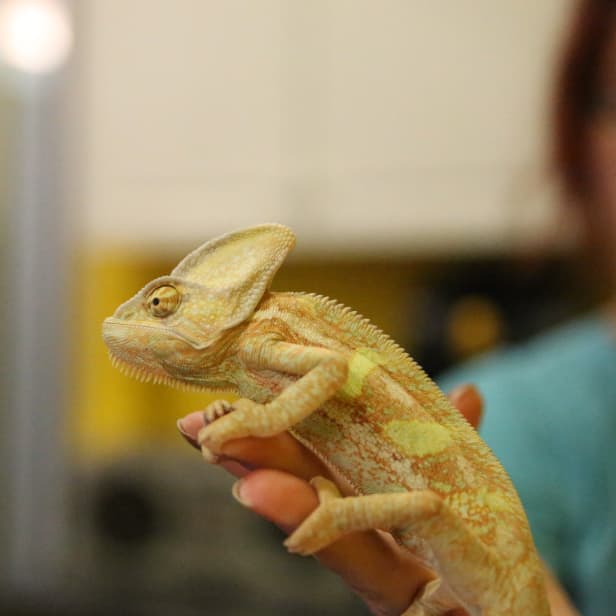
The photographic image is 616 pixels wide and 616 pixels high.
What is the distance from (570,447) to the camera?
1514mm

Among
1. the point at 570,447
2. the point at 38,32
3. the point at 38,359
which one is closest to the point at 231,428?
the point at 570,447

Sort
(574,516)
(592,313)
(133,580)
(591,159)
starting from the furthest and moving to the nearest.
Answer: (592,313) < (133,580) < (591,159) < (574,516)

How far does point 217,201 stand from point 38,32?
88cm

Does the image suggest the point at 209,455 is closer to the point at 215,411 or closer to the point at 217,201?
the point at 215,411

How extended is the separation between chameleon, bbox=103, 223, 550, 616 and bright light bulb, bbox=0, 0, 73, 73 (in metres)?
2.25

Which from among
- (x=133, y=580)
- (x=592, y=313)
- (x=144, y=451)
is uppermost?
(x=592, y=313)

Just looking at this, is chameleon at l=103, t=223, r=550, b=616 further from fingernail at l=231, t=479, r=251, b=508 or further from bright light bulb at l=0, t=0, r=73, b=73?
bright light bulb at l=0, t=0, r=73, b=73

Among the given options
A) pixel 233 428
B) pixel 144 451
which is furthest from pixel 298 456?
pixel 144 451

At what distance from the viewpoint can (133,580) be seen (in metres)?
2.28

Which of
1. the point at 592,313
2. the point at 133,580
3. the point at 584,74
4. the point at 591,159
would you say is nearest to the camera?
the point at 584,74

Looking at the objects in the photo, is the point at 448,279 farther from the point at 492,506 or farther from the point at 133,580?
the point at 492,506

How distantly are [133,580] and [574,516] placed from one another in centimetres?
137

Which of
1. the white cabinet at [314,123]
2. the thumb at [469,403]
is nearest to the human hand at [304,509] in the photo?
the thumb at [469,403]

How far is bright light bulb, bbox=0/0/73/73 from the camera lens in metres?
2.58
